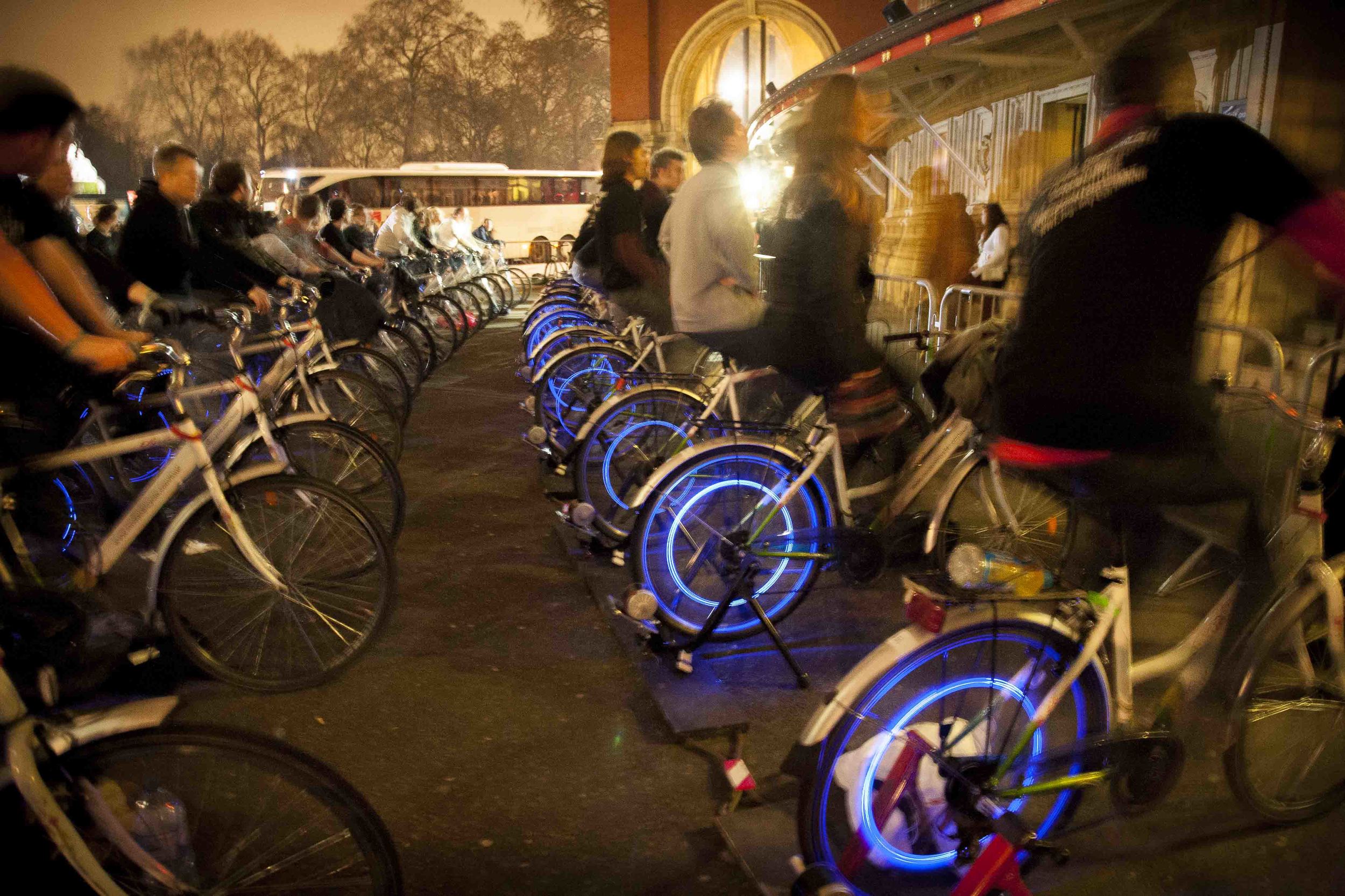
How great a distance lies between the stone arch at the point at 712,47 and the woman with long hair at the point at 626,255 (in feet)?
69.5

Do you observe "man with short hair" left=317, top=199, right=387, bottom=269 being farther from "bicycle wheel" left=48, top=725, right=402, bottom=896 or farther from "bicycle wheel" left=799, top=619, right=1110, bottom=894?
"bicycle wheel" left=799, top=619, right=1110, bottom=894

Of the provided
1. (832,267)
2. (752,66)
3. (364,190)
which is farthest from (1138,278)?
(752,66)

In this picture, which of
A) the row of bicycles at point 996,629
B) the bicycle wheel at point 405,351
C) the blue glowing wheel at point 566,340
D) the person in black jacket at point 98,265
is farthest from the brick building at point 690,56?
the row of bicycles at point 996,629

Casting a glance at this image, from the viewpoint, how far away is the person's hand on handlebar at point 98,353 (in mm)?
2848

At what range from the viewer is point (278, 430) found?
3795 millimetres

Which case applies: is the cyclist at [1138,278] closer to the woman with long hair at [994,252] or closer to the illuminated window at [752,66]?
the woman with long hair at [994,252]

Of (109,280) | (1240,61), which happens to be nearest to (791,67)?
(1240,61)

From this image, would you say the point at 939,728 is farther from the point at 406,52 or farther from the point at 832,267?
the point at 406,52

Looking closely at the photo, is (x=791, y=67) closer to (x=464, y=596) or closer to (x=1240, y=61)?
(x=1240, y=61)

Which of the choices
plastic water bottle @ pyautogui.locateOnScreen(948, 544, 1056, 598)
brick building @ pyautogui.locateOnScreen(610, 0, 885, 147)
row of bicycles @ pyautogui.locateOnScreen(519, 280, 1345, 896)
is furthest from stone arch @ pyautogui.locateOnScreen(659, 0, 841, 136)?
plastic water bottle @ pyautogui.locateOnScreen(948, 544, 1056, 598)

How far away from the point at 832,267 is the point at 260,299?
3339 mm

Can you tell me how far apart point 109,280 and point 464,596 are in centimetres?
261

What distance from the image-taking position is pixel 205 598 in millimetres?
3986

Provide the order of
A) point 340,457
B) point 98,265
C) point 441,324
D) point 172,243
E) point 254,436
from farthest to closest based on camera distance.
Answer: point 441,324, point 172,243, point 98,265, point 340,457, point 254,436
